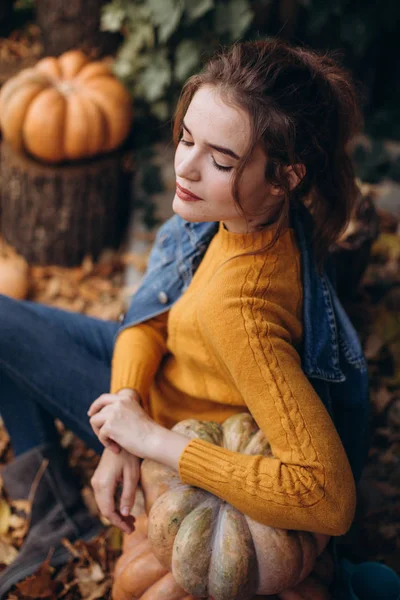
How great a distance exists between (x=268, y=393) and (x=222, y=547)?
0.35 meters

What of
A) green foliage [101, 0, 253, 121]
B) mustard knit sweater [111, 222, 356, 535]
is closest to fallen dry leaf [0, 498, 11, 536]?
mustard knit sweater [111, 222, 356, 535]

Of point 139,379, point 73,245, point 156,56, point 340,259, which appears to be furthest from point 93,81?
point 139,379

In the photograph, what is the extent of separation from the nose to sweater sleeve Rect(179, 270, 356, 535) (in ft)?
0.92

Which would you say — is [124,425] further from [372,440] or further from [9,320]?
[372,440]

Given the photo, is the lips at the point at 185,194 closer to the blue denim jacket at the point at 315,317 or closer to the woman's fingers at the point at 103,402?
the blue denim jacket at the point at 315,317

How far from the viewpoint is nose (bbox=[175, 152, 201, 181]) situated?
1387 millimetres

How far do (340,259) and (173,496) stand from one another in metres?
1.46

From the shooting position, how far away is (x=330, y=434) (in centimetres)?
138

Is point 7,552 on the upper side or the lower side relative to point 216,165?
lower

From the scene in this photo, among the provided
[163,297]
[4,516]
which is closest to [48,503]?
[4,516]

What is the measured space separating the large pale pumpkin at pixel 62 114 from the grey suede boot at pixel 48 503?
1698mm

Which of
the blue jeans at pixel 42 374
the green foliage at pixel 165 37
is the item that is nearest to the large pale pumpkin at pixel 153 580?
the blue jeans at pixel 42 374

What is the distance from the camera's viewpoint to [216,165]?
1.38 m

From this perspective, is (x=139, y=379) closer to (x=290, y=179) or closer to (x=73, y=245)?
(x=290, y=179)
